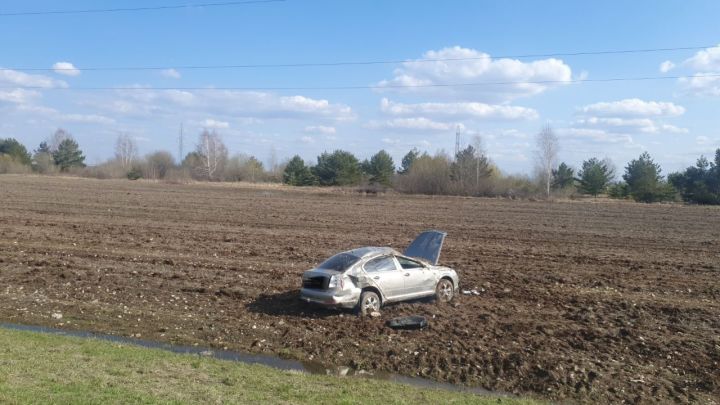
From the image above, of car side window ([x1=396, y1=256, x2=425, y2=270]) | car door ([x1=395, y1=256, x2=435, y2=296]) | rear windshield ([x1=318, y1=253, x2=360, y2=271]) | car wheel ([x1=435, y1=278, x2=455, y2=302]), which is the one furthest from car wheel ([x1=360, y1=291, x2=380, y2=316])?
car wheel ([x1=435, y1=278, x2=455, y2=302])

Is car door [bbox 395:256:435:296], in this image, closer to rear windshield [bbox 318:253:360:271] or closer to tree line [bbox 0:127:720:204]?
rear windshield [bbox 318:253:360:271]

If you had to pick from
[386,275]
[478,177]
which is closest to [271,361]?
[386,275]

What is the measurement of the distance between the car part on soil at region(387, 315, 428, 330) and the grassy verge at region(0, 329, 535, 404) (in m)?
3.27

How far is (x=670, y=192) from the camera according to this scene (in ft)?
218

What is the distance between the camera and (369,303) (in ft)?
43.7

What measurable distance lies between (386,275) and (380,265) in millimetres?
273

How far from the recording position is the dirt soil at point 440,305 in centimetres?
1040

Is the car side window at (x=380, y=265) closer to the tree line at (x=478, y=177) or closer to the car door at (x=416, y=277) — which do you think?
the car door at (x=416, y=277)

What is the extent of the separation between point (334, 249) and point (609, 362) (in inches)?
522

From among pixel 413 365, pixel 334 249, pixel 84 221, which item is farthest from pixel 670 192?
pixel 413 365

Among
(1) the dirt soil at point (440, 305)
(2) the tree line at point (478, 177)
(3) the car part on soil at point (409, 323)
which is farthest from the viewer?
(2) the tree line at point (478, 177)

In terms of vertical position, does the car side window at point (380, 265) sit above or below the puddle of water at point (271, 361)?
above

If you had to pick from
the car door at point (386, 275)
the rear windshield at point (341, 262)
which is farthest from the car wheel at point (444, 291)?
the rear windshield at point (341, 262)

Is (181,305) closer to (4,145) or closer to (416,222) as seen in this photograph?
(416,222)
